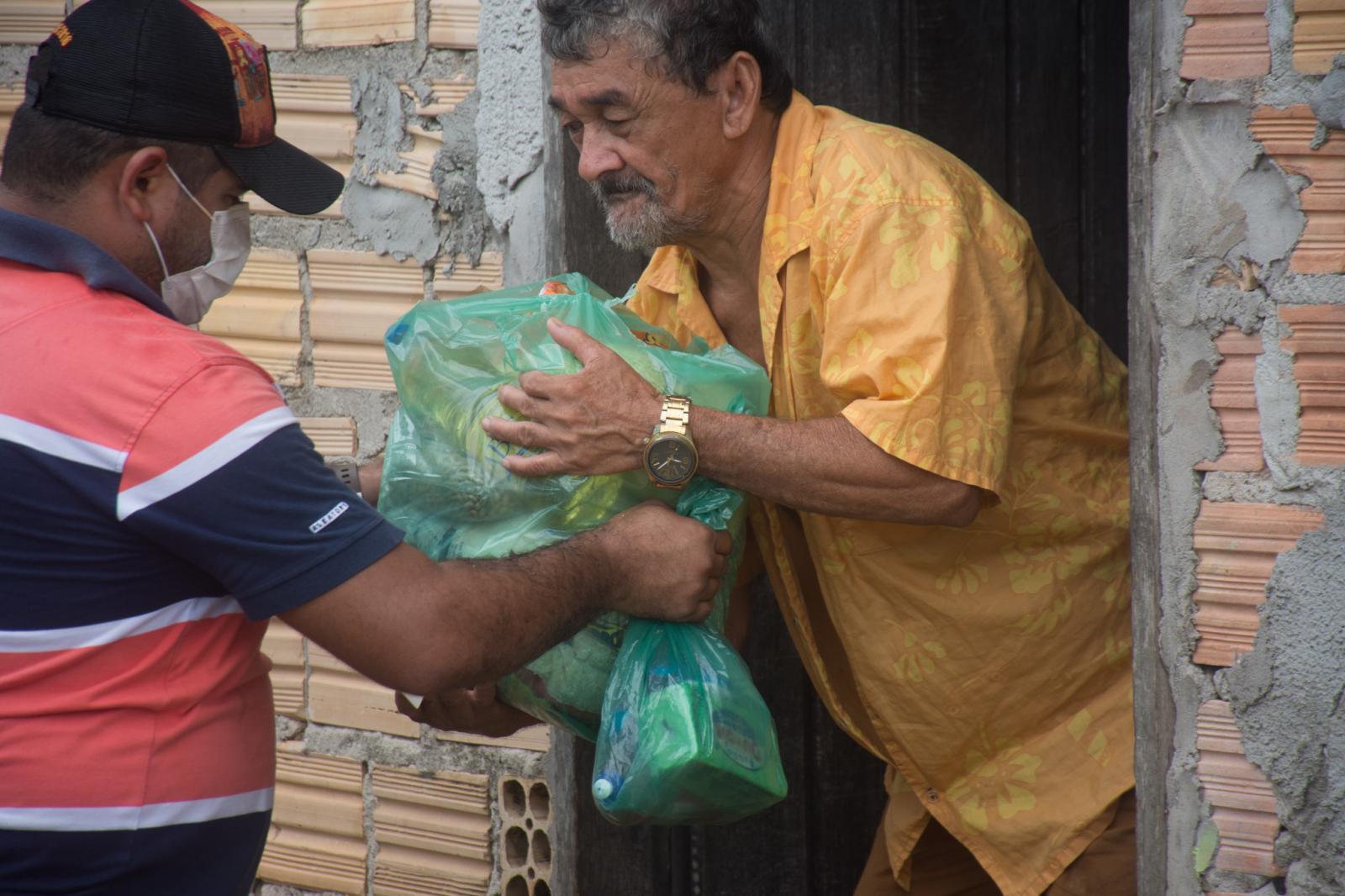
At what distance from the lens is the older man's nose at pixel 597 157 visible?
83.6 inches

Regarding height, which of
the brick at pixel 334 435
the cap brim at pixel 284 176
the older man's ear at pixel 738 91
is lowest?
the brick at pixel 334 435

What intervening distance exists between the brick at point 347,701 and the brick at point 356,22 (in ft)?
4.36

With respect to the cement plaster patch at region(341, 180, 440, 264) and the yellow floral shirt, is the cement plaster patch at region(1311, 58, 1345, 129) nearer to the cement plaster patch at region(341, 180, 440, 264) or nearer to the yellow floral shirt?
the yellow floral shirt

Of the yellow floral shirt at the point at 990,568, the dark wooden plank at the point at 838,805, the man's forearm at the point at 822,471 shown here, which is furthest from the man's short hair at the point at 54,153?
the dark wooden plank at the point at 838,805

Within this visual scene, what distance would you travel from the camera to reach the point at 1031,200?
3.41m

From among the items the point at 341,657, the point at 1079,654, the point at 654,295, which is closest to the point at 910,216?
the point at 654,295

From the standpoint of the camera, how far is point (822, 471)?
1856 mm

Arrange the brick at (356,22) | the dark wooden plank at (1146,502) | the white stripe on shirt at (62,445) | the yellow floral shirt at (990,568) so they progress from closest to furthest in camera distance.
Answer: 1. the white stripe on shirt at (62,445)
2. the dark wooden plank at (1146,502)
3. the yellow floral shirt at (990,568)
4. the brick at (356,22)

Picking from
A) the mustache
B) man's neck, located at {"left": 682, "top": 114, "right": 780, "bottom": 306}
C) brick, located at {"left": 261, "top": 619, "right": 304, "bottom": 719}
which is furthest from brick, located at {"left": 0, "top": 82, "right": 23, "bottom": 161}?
man's neck, located at {"left": 682, "top": 114, "right": 780, "bottom": 306}

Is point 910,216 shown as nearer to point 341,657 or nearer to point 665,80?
point 665,80

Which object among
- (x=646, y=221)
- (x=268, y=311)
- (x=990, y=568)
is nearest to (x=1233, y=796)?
(x=990, y=568)

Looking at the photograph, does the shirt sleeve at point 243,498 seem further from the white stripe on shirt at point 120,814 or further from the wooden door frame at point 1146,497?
the wooden door frame at point 1146,497

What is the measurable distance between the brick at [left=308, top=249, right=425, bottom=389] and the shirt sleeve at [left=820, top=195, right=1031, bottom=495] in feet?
4.00

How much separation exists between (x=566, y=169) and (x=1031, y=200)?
143 cm
